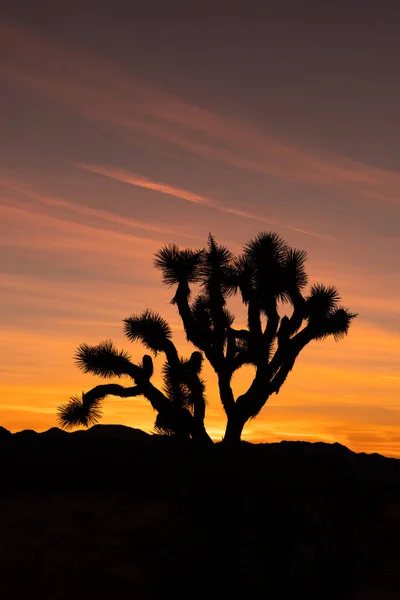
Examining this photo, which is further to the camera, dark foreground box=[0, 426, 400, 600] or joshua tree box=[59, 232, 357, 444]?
joshua tree box=[59, 232, 357, 444]

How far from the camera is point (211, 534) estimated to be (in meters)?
11.7

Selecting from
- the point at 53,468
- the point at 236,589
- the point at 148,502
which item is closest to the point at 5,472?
the point at 53,468

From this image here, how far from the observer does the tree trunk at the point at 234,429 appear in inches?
643

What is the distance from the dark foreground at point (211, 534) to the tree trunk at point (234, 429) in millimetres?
837

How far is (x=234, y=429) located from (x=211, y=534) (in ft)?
15.8

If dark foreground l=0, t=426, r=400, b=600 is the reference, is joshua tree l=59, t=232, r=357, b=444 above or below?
above

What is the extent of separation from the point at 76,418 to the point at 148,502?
9.40 ft

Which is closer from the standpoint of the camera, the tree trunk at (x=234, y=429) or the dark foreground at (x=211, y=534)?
the dark foreground at (x=211, y=534)

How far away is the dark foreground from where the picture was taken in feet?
36.0

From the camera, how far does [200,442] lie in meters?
16.0

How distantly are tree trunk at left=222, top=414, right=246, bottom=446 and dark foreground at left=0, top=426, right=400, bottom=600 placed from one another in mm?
837

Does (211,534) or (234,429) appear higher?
(234,429)

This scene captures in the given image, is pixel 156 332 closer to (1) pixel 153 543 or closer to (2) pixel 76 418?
(2) pixel 76 418

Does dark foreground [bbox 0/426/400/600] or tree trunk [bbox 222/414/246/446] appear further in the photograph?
tree trunk [bbox 222/414/246/446]
